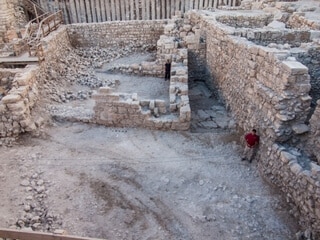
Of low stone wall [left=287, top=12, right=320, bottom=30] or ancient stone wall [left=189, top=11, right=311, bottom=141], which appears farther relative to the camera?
low stone wall [left=287, top=12, right=320, bottom=30]

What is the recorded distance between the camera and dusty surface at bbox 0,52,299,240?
20.2 feet

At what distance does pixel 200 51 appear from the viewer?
13.3 metres

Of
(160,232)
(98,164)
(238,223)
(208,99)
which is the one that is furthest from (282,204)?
(208,99)

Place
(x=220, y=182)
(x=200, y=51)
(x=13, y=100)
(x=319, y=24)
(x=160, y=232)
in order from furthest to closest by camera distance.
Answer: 1. (x=200, y=51)
2. (x=319, y=24)
3. (x=13, y=100)
4. (x=220, y=182)
5. (x=160, y=232)

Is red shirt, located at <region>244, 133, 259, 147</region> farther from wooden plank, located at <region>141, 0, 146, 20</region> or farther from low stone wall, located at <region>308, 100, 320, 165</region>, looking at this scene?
wooden plank, located at <region>141, 0, 146, 20</region>

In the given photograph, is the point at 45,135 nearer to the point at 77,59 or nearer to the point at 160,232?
the point at 160,232

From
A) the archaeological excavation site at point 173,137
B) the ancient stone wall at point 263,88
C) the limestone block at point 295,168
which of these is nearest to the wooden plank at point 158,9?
the archaeological excavation site at point 173,137

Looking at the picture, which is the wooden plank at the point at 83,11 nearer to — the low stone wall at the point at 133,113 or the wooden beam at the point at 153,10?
the wooden beam at the point at 153,10

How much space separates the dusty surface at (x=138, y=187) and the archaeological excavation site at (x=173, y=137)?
28 millimetres

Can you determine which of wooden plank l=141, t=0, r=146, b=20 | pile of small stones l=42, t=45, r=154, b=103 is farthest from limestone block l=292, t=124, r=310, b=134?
wooden plank l=141, t=0, r=146, b=20

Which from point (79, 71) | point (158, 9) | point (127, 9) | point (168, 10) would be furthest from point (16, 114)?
point (168, 10)

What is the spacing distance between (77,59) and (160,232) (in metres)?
10.8

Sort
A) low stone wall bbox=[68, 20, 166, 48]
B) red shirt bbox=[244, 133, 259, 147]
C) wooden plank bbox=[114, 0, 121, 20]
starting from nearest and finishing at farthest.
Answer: red shirt bbox=[244, 133, 259, 147], low stone wall bbox=[68, 20, 166, 48], wooden plank bbox=[114, 0, 121, 20]

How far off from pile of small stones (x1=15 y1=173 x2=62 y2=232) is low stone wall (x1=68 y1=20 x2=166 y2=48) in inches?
394
